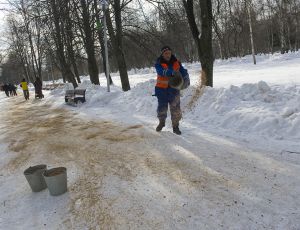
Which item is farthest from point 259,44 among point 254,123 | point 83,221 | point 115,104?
point 83,221

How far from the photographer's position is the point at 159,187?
14.0 feet

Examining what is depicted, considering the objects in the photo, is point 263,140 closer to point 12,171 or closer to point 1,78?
point 12,171

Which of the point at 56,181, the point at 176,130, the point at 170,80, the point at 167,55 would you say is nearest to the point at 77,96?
the point at 176,130

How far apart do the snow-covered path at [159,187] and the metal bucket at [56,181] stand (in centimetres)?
8

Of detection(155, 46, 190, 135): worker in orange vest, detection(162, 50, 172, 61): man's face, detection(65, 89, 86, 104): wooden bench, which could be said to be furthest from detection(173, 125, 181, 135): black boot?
detection(65, 89, 86, 104): wooden bench

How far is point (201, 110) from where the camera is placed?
8.25m

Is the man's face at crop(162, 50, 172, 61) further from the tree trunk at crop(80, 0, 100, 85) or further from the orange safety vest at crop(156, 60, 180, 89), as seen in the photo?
the tree trunk at crop(80, 0, 100, 85)

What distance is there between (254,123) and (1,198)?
15.7 ft

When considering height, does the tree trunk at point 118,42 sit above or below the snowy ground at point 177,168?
above

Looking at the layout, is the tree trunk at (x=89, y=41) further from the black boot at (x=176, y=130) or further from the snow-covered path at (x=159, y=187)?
the snow-covered path at (x=159, y=187)

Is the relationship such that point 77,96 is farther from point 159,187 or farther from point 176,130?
point 159,187

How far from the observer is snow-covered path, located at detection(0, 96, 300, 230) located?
11.3ft

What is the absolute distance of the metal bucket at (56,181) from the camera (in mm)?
4215

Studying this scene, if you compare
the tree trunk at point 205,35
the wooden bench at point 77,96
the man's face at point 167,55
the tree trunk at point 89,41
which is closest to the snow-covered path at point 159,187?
the man's face at point 167,55
